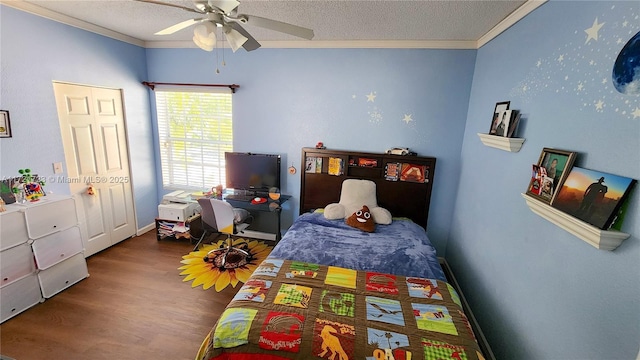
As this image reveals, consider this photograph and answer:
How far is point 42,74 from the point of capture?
8.56ft

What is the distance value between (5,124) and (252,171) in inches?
88.3

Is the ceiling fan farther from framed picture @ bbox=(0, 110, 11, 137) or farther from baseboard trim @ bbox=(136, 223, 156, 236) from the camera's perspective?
baseboard trim @ bbox=(136, 223, 156, 236)

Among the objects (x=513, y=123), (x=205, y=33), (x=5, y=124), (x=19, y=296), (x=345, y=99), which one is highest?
(x=205, y=33)

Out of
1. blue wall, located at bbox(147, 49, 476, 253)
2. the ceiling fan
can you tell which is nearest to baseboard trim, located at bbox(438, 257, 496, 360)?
blue wall, located at bbox(147, 49, 476, 253)

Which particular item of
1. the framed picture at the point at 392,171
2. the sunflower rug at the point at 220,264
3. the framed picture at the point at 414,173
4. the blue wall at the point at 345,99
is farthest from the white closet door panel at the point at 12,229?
the framed picture at the point at 414,173

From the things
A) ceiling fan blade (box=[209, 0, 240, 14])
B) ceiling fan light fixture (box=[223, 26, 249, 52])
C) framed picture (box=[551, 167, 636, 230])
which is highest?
ceiling fan blade (box=[209, 0, 240, 14])

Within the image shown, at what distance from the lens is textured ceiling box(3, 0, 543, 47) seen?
6.91 feet

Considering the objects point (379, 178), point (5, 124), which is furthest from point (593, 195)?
point (5, 124)

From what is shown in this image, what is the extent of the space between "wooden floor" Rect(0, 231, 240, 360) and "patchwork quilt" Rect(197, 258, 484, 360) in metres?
0.82

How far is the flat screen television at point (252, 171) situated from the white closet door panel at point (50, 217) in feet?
5.22

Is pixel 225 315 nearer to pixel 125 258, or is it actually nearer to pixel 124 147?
pixel 125 258

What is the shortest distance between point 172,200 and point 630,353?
13.9 ft

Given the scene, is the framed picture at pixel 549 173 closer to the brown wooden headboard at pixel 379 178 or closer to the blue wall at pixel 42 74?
the brown wooden headboard at pixel 379 178

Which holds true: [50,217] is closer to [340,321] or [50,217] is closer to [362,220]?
[340,321]
